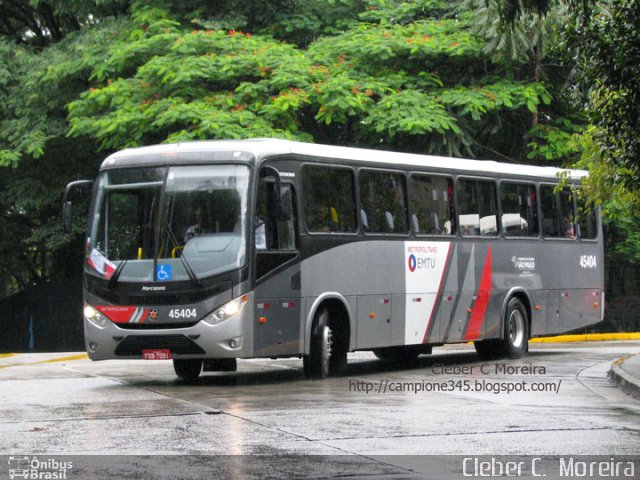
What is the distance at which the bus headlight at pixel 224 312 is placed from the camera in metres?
16.0

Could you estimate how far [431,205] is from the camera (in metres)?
20.2

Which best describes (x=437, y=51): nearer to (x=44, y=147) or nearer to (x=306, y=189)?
(x=44, y=147)

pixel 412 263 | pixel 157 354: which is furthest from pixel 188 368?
pixel 412 263

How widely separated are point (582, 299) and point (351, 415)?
40.8ft

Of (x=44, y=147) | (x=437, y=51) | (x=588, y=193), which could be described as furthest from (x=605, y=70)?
(x=44, y=147)

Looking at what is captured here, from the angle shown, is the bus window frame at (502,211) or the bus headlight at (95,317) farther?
the bus window frame at (502,211)

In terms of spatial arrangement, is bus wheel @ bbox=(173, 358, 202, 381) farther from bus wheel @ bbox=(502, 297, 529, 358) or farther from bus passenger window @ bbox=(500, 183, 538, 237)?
bus passenger window @ bbox=(500, 183, 538, 237)

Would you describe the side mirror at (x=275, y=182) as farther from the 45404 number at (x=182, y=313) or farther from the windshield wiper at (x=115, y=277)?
the windshield wiper at (x=115, y=277)

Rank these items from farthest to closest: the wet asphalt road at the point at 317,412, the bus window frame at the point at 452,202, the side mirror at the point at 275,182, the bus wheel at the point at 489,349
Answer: the bus wheel at the point at 489,349 < the bus window frame at the point at 452,202 < the side mirror at the point at 275,182 < the wet asphalt road at the point at 317,412

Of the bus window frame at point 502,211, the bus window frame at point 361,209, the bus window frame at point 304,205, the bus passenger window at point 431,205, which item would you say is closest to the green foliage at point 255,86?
the bus window frame at point 502,211

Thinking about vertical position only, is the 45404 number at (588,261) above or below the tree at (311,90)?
below

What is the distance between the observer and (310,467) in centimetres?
913

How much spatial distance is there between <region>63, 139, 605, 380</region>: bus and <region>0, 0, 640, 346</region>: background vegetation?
200 inches

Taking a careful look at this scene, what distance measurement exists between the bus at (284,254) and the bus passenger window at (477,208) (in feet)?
0.09
